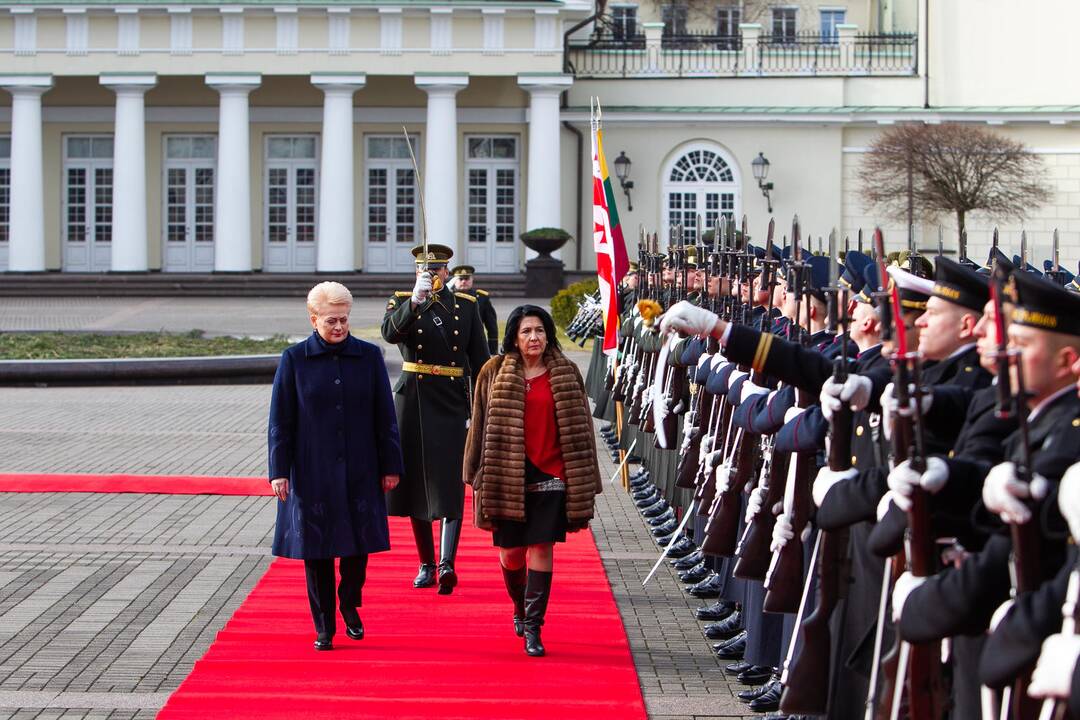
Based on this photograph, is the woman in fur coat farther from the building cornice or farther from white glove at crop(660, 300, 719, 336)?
the building cornice

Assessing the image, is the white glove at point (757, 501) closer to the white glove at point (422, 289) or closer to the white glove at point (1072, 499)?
the white glove at point (422, 289)

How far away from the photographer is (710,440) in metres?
8.69

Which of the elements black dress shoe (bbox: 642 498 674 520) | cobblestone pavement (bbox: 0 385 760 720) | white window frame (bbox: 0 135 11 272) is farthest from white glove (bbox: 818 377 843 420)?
white window frame (bbox: 0 135 11 272)

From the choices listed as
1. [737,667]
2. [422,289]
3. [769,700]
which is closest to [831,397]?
[769,700]

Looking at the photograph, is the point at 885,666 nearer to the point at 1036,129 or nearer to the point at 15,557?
the point at 15,557

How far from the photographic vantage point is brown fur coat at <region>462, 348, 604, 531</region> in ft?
25.8

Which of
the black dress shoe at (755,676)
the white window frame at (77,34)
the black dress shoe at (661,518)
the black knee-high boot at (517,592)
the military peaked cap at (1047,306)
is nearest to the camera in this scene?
the military peaked cap at (1047,306)

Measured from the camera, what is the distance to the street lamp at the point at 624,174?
1631 inches

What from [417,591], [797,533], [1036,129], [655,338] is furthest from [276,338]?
[1036,129]

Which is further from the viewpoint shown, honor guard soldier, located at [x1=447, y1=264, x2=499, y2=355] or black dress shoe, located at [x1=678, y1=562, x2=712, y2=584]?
honor guard soldier, located at [x1=447, y1=264, x2=499, y2=355]

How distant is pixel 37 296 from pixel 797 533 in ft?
114

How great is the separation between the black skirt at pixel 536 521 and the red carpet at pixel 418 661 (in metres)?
0.49

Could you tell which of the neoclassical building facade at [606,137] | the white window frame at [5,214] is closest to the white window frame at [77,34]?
the neoclassical building facade at [606,137]

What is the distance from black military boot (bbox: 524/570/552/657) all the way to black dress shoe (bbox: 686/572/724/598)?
57.0 inches
